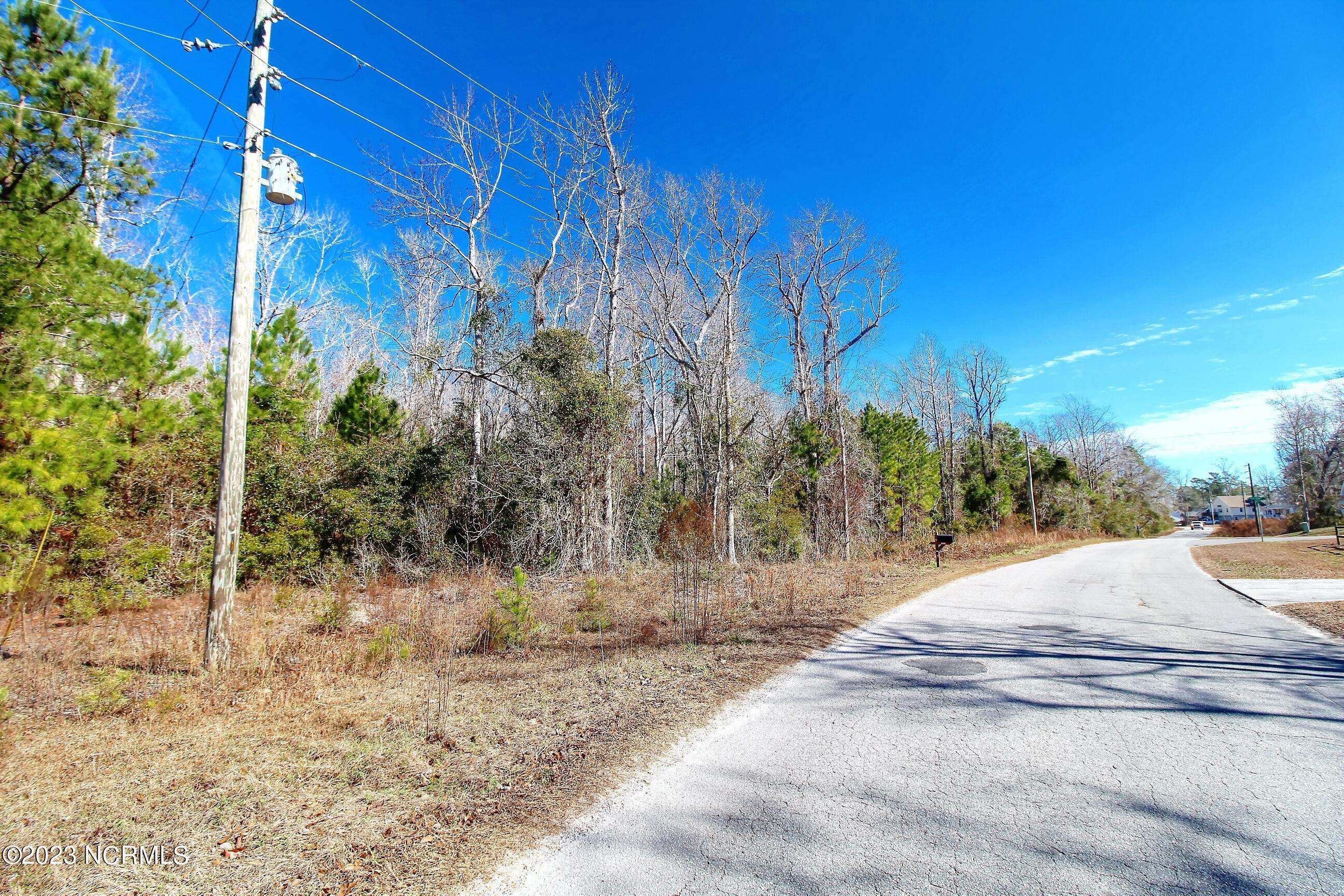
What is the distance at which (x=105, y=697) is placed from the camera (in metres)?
4.61

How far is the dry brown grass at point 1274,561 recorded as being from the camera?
14.3 meters

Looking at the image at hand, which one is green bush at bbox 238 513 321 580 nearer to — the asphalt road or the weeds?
the weeds

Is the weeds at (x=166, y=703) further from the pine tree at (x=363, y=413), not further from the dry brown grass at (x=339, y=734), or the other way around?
the pine tree at (x=363, y=413)

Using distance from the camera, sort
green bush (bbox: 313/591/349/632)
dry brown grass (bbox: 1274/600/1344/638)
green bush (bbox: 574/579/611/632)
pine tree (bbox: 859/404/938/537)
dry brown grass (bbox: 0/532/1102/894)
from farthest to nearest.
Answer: pine tree (bbox: 859/404/938/537)
green bush (bbox: 574/579/611/632)
dry brown grass (bbox: 1274/600/1344/638)
green bush (bbox: 313/591/349/632)
dry brown grass (bbox: 0/532/1102/894)

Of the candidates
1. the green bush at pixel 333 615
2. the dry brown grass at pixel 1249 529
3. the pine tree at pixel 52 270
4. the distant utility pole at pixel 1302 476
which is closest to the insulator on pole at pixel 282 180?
the pine tree at pixel 52 270

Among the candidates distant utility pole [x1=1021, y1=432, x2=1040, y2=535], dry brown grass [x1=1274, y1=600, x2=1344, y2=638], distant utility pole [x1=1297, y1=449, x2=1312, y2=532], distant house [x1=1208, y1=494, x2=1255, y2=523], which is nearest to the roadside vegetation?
dry brown grass [x1=1274, y1=600, x2=1344, y2=638]

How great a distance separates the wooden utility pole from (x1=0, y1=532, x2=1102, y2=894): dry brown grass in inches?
23.9

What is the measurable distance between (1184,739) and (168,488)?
44.8 feet

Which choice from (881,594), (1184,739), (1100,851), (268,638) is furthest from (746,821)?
(881,594)

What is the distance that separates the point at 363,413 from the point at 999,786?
15751mm

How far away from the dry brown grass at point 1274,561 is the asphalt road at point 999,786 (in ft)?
36.7

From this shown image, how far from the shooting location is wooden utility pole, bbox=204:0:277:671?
228 inches

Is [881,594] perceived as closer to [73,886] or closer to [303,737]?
[303,737]

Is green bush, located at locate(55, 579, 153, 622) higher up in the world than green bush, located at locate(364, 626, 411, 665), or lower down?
higher up
